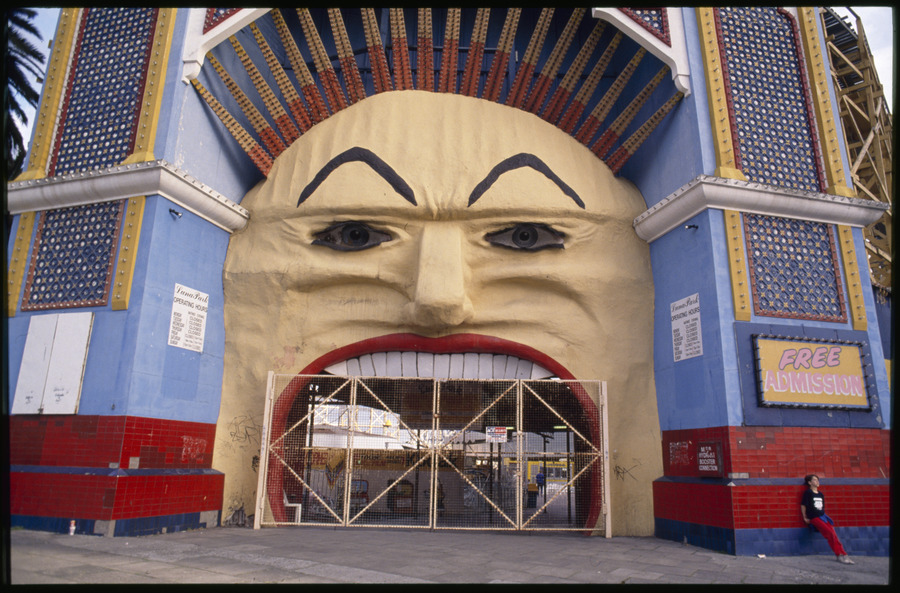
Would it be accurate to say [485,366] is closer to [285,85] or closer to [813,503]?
[813,503]

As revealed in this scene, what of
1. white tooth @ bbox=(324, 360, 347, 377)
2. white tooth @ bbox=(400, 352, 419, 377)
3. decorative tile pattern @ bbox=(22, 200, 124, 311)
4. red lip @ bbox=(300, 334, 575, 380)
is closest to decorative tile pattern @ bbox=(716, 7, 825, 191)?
red lip @ bbox=(300, 334, 575, 380)

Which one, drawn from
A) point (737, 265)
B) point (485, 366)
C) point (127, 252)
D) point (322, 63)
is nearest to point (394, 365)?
point (485, 366)

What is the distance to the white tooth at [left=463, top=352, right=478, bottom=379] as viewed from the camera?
9.03m

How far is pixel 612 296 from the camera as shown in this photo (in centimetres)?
900

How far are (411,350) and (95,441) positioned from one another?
4.07 meters

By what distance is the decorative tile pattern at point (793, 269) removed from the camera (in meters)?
7.82

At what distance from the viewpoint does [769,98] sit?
8.72 m

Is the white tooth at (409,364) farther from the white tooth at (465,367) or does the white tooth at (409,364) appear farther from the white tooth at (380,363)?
the white tooth at (380,363)

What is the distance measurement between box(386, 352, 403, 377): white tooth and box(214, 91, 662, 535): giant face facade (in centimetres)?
15

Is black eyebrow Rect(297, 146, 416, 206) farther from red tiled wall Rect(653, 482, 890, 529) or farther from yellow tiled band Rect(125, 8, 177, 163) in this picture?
red tiled wall Rect(653, 482, 890, 529)

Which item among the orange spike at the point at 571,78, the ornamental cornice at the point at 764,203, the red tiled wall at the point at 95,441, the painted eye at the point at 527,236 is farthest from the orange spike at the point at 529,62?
the red tiled wall at the point at 95,441

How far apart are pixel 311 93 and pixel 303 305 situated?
3254 millimetres

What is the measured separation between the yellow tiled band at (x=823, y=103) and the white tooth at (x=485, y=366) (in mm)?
5051

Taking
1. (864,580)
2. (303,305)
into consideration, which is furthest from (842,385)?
(303,305)
